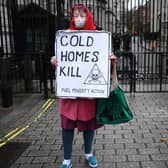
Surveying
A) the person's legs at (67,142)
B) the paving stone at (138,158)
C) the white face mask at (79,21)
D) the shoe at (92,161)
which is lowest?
the paving stone at (138,158)

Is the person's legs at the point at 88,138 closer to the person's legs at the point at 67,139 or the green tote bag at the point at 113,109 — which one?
the person's legs at the point at 67,139

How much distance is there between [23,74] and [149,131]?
4583mm

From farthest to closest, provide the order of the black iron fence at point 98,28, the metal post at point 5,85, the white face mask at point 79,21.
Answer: the black iron fence at point 98,28
the metal post at point 5,85
the white face mask at point 79,21

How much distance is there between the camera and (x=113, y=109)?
3854 mm

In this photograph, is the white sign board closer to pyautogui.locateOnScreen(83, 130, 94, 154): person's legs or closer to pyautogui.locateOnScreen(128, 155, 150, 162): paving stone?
pyautogui.locateOnScreen(83, 130, 94, 154): person's legs

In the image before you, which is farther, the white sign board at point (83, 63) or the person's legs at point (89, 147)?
the person's legs at point (89, 147)

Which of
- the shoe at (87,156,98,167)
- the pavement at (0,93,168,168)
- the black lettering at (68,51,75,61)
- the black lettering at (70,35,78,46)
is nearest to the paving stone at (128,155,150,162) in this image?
the pavement at (0,93,168,168)

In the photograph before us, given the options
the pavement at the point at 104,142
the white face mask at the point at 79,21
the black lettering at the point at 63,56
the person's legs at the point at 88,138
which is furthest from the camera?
the pavement at the point at 104,142

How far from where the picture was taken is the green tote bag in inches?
150

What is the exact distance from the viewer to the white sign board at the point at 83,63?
3.79 m

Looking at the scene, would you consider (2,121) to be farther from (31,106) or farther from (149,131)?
(149,131)

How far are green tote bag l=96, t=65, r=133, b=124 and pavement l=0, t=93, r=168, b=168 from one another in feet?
2.34

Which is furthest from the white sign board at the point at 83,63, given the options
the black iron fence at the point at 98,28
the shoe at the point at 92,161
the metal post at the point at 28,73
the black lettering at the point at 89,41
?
the metal post at the point at 28,73

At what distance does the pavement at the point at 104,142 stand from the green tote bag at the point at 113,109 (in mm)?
714
